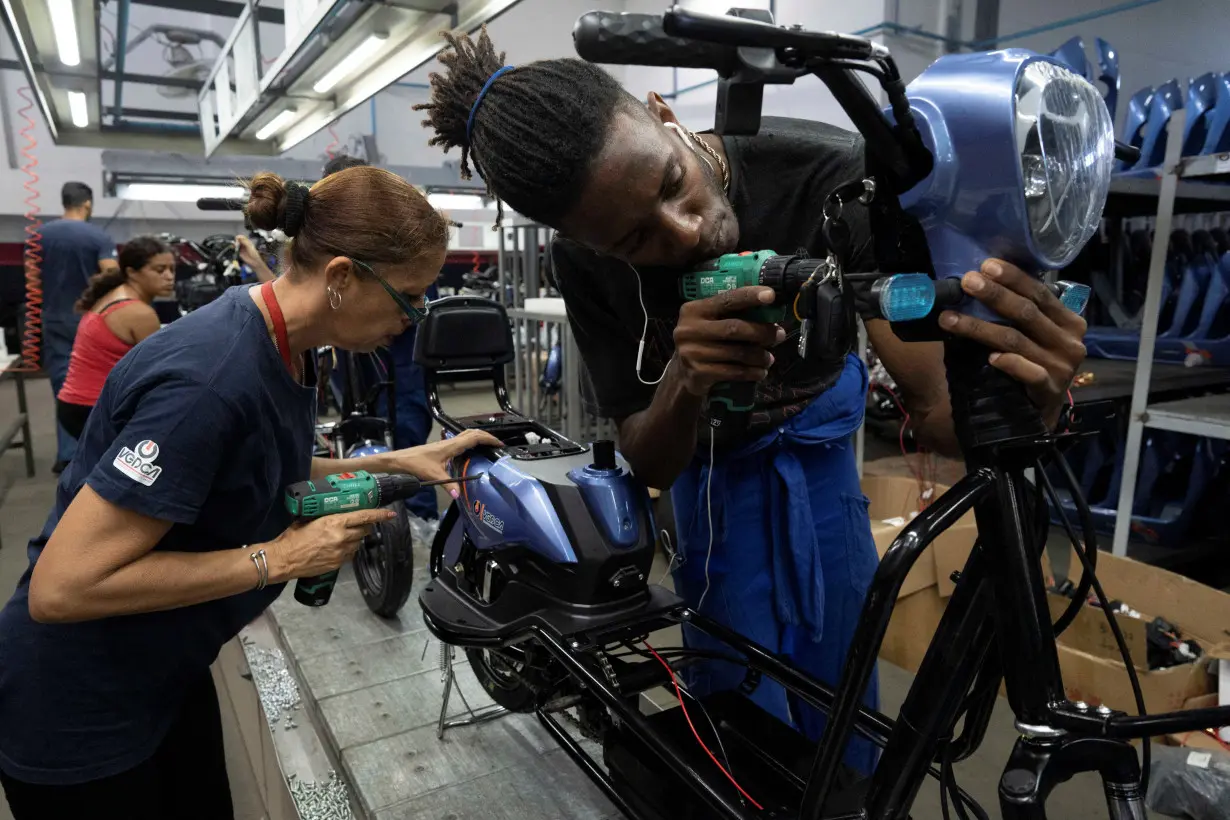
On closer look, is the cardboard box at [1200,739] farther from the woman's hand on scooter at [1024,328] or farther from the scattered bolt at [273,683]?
the scattered bolt at [273,683]

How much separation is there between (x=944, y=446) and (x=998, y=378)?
43 cm

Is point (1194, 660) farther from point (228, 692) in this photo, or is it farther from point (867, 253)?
point (228, 692)

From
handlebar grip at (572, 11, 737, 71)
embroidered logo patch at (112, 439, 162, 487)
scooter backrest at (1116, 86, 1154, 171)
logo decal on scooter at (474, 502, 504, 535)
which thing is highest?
scooter backrest at (1116, 86, 1154, 171)

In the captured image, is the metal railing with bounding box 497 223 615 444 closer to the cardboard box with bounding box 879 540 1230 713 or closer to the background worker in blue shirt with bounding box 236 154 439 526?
the background worker in blue shirt with bounding box 236 154 439 526

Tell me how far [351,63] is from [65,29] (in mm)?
1220

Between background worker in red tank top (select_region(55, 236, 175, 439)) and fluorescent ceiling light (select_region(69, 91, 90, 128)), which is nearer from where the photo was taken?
background worker in red tank top (select_region(55, 236, 175, 439))

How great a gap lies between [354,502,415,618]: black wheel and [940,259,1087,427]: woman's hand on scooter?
6.37ft

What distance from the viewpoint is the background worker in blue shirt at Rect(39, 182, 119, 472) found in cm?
479

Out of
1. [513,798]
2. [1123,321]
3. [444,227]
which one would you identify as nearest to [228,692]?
[513,798]

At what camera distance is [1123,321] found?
389cm

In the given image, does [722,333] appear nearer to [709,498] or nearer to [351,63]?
[709,498]

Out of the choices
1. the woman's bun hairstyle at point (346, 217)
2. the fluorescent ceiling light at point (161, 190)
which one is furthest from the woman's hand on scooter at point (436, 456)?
the fluorescent ceiling light at point (161, 190)

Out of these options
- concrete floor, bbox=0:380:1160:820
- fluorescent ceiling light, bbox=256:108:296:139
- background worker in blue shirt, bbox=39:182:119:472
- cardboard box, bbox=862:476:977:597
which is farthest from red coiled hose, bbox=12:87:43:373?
cardboard box, bbox=862:476:977:597

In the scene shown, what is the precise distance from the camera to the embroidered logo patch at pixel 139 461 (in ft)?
3.27
